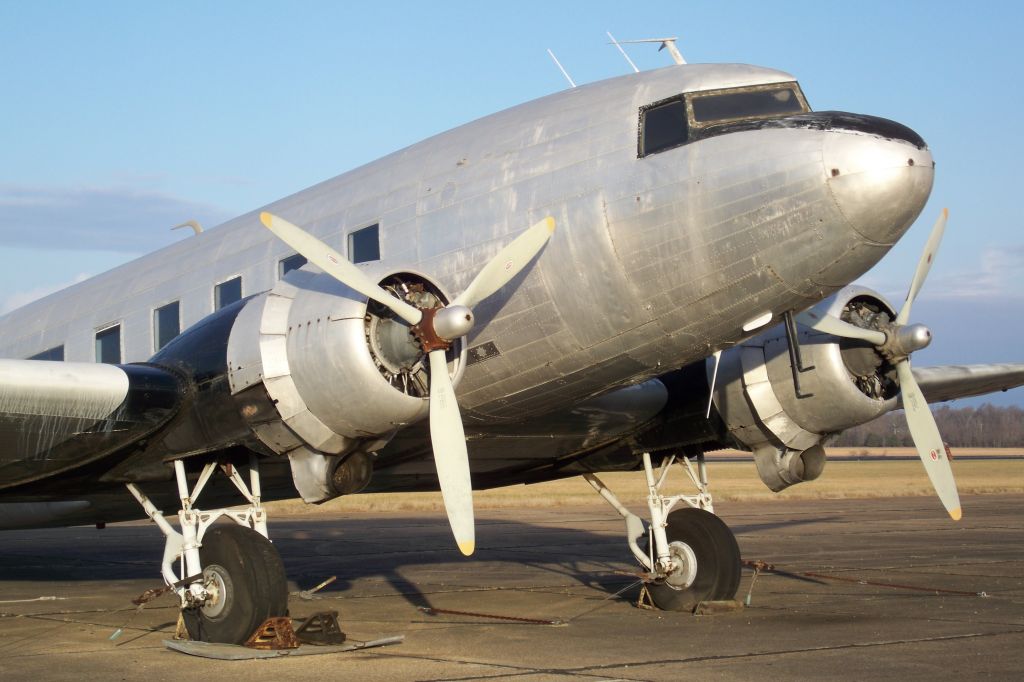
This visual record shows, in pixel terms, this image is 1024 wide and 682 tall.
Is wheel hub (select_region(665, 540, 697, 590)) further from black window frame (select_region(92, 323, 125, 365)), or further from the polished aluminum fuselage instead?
black window frame (select_region(92, 323, 125, 365))

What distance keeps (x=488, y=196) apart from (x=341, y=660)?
3.81m

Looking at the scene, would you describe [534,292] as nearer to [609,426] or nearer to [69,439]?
[609,426]

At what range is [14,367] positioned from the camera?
369 inches

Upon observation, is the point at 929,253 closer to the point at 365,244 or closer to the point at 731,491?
the point at 365,244

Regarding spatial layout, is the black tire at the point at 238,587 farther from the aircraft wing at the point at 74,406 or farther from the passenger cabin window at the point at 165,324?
the passenger cabin window at the point at 165,324

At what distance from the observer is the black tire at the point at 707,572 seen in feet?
38.0

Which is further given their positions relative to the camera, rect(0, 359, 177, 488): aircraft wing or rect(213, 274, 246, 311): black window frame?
rect(213, 274, 246, 311): black window frame

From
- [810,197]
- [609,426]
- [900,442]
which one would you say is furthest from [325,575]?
[900,442]

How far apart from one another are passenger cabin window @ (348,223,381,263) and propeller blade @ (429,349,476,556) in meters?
1.78

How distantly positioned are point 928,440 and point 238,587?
6.95 metres

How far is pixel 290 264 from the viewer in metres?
11.4

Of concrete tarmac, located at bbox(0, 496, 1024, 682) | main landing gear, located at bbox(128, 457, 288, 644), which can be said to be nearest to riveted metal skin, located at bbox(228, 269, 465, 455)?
main landing gear, located at bbox(128, 457, 288, 644)

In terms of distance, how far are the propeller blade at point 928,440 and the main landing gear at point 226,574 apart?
246 inches

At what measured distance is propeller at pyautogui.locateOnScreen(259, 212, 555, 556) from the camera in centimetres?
861
